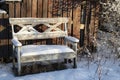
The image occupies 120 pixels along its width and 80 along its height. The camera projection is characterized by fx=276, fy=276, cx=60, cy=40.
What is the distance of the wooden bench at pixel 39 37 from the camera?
6.73 m

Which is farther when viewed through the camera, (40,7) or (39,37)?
(40,7)

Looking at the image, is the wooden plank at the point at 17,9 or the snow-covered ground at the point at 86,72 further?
the wooden plank at the point at 17,9

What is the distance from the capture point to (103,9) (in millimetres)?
9125

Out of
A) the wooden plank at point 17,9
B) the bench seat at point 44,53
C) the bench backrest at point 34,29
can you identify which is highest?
the wooden plank at point 17,9

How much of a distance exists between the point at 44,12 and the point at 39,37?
851mm

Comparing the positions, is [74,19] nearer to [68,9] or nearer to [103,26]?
[68,9]

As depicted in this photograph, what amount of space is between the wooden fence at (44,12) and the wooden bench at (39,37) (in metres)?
0.28

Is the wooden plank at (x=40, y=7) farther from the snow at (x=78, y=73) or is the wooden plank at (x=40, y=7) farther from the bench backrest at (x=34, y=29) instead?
the snow at (x=78, y=73)

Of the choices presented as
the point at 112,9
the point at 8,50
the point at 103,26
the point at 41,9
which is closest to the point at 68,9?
the point at 41,9

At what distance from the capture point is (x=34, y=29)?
24.9ft

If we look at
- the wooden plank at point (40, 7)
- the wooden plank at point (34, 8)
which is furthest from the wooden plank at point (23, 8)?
the wooden plank at point (40, 7)

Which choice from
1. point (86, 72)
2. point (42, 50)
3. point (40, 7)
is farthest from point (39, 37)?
point (86, 72)

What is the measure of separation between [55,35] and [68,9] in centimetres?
105

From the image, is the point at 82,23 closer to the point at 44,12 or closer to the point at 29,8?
the point at 44,12
